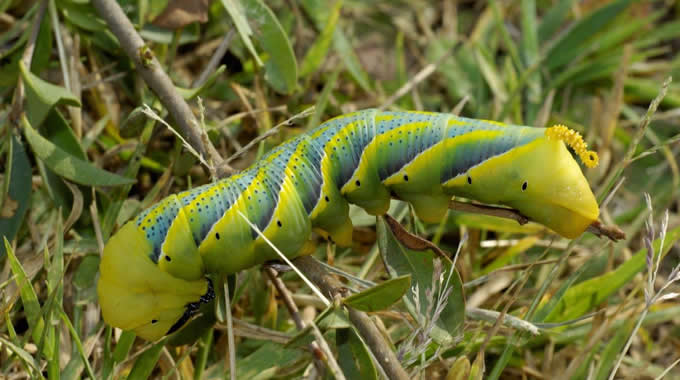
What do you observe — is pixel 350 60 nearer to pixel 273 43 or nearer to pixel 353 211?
pixel 273 43

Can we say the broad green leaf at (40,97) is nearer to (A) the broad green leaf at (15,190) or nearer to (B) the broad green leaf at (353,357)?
(A) the broad green leaf at (15,190)

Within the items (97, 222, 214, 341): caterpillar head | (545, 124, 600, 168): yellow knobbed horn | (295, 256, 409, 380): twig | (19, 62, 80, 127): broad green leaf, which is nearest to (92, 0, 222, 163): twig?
(19, 62, 80, 127): broad green leaf

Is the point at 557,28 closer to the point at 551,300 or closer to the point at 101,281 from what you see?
the point at 551,300

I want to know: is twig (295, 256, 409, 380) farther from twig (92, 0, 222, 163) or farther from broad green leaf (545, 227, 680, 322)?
broad green leaf (545, 227, 680, 322)

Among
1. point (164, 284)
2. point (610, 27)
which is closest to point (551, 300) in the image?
point (164, 284)

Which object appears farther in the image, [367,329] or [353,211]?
[353,211]

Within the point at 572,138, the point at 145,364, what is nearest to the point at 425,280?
the point at 572,138

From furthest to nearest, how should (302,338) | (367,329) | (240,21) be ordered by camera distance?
1. (240,21)
2. (367,329)
3. (302,338)
